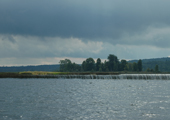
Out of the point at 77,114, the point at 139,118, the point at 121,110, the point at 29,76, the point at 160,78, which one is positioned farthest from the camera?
the point at 29,76

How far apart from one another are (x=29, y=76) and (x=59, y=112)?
113314mm

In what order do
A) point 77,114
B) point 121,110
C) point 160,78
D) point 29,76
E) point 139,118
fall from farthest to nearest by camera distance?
point 29,76 → point 160,78 → point 121,110 → point 77,114 → point 139,118

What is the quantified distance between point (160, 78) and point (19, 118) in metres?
108

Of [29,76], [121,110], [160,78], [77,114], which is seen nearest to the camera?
[77,114]

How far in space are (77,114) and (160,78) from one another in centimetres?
10284

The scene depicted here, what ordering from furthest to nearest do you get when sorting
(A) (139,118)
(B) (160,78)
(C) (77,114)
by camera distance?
(B) (160,78) → (C) (77,114) → (A) (139,118)

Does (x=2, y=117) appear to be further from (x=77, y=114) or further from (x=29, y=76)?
(x=29, y=76)

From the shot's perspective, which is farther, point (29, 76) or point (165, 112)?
point (29, 76)

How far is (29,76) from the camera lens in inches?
5541

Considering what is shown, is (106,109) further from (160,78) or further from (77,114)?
(160,78)

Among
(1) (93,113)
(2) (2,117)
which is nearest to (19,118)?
(2) (2,117)

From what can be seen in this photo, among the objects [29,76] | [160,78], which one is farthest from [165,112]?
[29,76]

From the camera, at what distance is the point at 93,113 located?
30875 millimetres

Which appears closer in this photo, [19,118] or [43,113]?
[19,118]
